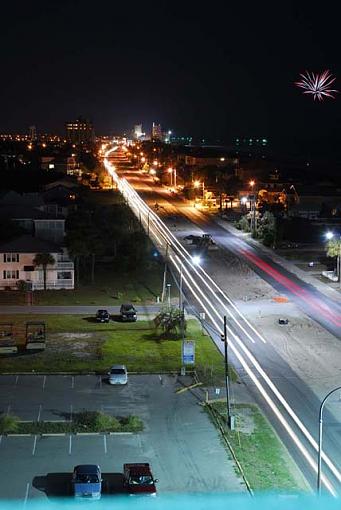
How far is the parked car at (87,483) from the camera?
20609 mm

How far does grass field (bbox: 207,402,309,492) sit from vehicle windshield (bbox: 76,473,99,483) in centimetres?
410

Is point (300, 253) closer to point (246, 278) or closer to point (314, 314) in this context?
point (246, 278)

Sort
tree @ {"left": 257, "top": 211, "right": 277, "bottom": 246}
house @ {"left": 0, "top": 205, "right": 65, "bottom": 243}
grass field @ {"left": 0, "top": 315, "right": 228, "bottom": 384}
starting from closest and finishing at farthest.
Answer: grass field @ {"left": 0, "top": 315, "right": 228, "bottom": 384}, house @ {"left": 0, "top": 205, "right": 65, "bottom": 243}, tree @ {"left": 257, "top": 211, "right": 277, "bottom": 246}

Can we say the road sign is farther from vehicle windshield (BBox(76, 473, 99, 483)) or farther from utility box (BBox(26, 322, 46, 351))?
vehicle windshield (BBox(76, 473, 99, 483))

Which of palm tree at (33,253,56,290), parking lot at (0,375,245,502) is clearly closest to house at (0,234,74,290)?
palm tree at (33,253,56,290)

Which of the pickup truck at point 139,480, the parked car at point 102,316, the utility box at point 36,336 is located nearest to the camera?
the pickup truck at point 139,480

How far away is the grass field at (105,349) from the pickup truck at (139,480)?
9.44 metres

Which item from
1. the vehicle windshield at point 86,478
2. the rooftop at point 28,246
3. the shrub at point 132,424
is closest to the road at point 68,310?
the rooftop at point 28,246

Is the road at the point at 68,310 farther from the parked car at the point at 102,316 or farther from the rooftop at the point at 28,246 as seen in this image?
the rooftop at the point at 28,246

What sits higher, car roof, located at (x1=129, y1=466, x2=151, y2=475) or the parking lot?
car roof, located at (x1=129, y1=466, x2=151, y2=475)

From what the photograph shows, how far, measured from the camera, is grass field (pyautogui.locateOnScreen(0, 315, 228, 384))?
105 ft

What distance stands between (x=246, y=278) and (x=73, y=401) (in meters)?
25.4

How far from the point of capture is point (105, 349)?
114ft

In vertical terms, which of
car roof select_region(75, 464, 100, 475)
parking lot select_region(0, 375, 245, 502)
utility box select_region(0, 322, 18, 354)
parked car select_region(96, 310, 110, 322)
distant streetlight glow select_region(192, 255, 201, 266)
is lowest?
parking lot select_region(0, 375, 245, 502)
